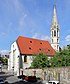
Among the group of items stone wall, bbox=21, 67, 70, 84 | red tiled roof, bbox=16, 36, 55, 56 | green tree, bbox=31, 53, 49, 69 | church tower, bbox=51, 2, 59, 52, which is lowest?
stone wall, bbox=21, 67, 70, 84

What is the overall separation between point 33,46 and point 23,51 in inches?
275

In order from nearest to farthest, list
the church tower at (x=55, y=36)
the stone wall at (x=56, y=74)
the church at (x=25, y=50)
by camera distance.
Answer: the stone wall at (x=56, y=74)
the church at (x=25, y=50)
the church tower at (x=55, y=36)

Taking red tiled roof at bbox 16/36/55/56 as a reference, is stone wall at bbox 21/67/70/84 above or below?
→ below

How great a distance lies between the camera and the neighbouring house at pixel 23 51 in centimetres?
8031

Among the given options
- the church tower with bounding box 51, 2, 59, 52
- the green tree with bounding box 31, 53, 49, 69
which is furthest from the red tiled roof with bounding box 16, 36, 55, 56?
the green tree with bounding box 31, 53, 49, 69

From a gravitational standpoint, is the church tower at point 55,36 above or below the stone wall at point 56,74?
above

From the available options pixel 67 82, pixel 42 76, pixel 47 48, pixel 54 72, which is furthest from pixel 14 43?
pixel 67 82

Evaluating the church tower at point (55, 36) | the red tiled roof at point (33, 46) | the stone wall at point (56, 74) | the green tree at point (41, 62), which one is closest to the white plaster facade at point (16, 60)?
the red tiled roof at point (33, 46)

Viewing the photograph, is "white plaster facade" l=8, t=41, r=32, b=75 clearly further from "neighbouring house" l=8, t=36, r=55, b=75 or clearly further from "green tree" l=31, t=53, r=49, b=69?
"green tree" l=31, t=53, r=49, b=69

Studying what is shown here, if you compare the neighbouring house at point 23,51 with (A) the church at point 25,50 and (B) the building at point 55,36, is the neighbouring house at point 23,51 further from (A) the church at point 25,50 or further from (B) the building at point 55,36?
(B) the building at point 55,36

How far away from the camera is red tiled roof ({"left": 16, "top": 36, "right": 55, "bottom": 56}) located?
8219cm

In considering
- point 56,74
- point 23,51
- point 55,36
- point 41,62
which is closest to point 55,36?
point 55,36

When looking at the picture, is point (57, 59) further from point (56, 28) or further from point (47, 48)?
point (56, 28)

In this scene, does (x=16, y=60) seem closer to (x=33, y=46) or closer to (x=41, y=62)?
(x=33, y=46)
